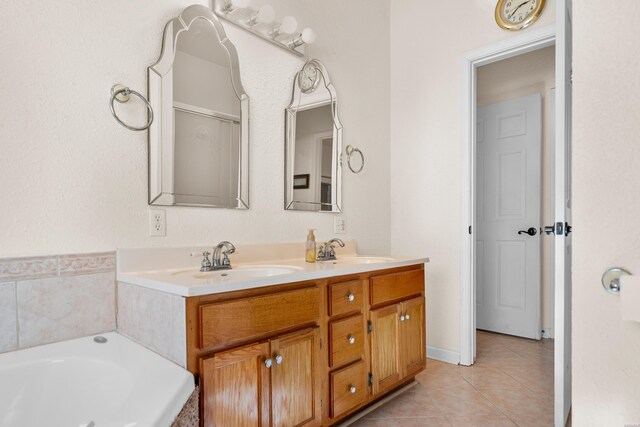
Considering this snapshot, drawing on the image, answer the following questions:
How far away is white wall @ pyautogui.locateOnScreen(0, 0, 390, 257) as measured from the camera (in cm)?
125

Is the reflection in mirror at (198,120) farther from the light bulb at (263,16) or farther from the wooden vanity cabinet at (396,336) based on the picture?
the wooden vanity cabinet at (396,336)

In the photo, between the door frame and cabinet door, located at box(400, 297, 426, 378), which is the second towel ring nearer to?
the door frame

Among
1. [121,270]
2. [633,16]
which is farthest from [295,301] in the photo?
[633,16]

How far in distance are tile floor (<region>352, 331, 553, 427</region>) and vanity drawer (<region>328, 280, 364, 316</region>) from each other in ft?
2.02

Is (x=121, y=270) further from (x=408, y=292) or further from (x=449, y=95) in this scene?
(x=449, y=95)

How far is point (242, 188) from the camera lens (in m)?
1.90

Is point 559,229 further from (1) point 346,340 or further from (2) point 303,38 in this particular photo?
(2) point 303,38

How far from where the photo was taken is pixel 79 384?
1118 millimetres

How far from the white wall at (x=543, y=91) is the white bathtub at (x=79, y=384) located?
10.2 feet

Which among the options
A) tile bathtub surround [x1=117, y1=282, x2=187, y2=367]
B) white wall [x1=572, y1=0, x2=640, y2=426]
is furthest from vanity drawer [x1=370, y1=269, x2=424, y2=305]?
white wall [x1=572, y1=0, x2=640, y2=426]

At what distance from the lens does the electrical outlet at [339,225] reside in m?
2.45

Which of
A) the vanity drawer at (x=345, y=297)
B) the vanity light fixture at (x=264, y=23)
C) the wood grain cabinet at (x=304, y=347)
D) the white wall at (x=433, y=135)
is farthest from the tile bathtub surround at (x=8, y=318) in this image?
the white wall at (x=433, y=135)

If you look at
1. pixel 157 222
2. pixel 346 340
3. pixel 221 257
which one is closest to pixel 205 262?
pixel 221 257

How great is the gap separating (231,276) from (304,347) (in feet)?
1.46
